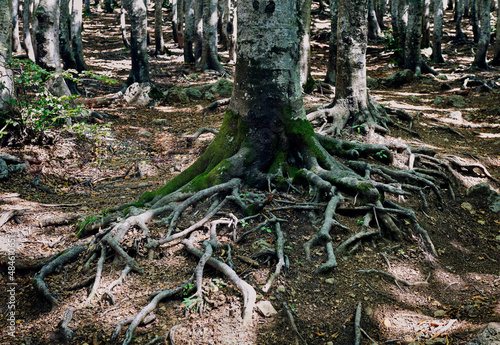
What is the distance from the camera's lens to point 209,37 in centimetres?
1677

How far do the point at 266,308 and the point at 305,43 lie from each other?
9.43 meters

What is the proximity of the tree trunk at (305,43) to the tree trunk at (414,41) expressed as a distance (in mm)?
5867

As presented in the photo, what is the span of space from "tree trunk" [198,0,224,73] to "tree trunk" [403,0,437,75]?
26.6ft

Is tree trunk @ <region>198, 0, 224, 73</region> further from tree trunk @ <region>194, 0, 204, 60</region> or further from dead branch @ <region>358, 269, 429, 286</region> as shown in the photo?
dead branch @ <region>358, 269, 429, 286</region>

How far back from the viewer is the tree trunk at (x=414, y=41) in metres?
14.7

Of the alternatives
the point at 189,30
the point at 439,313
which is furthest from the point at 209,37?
the point at 439,313

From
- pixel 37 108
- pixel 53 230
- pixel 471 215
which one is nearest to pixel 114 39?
pixel 37 108

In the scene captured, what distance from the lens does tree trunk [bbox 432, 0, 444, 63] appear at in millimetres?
16969

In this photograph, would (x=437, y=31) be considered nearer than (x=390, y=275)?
No

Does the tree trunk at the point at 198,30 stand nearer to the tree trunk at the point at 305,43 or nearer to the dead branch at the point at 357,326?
the tree trunk at the point at 305,43

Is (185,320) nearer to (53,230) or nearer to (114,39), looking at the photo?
(53,230)

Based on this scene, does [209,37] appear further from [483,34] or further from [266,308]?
[266,308]

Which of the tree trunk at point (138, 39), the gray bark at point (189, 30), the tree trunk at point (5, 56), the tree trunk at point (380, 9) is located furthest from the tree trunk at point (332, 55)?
the tree trunk at point (380, 9)

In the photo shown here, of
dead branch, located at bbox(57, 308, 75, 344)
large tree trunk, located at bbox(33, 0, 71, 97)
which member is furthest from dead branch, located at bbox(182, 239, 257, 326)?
large tree trunk, located at bbox(33, 0, 71, 97)
